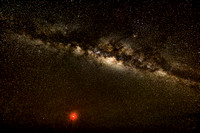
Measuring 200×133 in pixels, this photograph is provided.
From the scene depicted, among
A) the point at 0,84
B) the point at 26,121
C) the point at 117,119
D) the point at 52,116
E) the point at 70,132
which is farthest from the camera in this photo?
the point at 117,119

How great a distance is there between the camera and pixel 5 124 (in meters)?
29.9

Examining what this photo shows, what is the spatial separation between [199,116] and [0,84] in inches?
1001

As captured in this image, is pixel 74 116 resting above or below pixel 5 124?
below

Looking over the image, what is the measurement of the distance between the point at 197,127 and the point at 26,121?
3739 cm

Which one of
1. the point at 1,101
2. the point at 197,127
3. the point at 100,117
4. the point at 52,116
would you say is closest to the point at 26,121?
the point at 52,116

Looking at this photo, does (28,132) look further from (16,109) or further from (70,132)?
(70,132)

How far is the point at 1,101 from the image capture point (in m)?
28.0

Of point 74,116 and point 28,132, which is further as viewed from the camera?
point 28,132

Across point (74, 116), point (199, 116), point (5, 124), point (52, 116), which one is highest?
point (52, 116)

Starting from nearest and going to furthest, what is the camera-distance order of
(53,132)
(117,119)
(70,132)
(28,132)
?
(70,132), (28,132), (53,132), (117,119)

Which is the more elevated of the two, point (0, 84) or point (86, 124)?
point (0, 84)

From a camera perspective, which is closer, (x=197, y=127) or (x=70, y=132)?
(x=70, y=132)

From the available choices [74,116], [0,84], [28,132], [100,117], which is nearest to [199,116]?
[74,116]

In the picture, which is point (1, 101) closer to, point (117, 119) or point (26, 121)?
point (26, 121)
